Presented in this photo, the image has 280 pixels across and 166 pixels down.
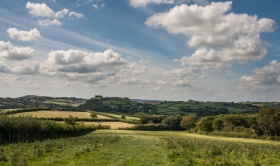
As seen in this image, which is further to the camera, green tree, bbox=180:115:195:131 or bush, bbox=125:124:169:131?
green tree, bbox=180:115:195:131

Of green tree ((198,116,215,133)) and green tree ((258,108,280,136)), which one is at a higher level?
green tree ((258,108,280,136))

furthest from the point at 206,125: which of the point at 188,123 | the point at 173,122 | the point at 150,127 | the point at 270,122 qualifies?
the point at 270,122

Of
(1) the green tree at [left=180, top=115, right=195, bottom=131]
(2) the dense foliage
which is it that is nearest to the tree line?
(1) the green tree at [left=180, top=115, right=195, bottom=131]

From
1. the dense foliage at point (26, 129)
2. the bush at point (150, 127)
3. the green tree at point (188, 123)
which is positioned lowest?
the bush at point (150, 127)

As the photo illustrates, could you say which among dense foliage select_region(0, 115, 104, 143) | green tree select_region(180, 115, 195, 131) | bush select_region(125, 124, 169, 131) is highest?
dense foliage select_region(0, 115, 104, 143)

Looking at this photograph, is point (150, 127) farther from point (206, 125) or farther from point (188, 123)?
point (206, 125)

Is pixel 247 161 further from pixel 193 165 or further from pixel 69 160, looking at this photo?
pixel 69 160

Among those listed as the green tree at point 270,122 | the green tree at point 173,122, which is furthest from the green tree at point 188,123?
Result: the green tree at point 270,122

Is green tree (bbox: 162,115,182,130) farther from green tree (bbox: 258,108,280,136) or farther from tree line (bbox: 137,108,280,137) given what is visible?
green tree (bbox: 258,108,280,136)

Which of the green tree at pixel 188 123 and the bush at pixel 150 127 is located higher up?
the green tree at pixel 188 123

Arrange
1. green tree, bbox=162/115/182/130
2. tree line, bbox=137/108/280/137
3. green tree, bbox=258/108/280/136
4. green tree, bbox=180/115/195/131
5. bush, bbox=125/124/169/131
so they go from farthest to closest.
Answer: green tree, bbox=162/115/182/130
green tree, bbox=180/115/195/131
bush, bbox=125/124/169/131
tree line, bbox=137/108/280/137
green tree, bbox=258/108/280/136

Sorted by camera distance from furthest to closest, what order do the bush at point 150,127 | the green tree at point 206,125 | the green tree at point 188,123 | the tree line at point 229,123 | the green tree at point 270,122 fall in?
the green tree at point 188,123
the bush at point 150,127
the green tree at point 206,125
the tree line at point 229,123
the green tree at point 270,122

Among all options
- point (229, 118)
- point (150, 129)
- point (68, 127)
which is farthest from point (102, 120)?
point (229, 118)

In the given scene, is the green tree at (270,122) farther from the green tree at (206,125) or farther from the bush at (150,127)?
the bush at (150,127)
